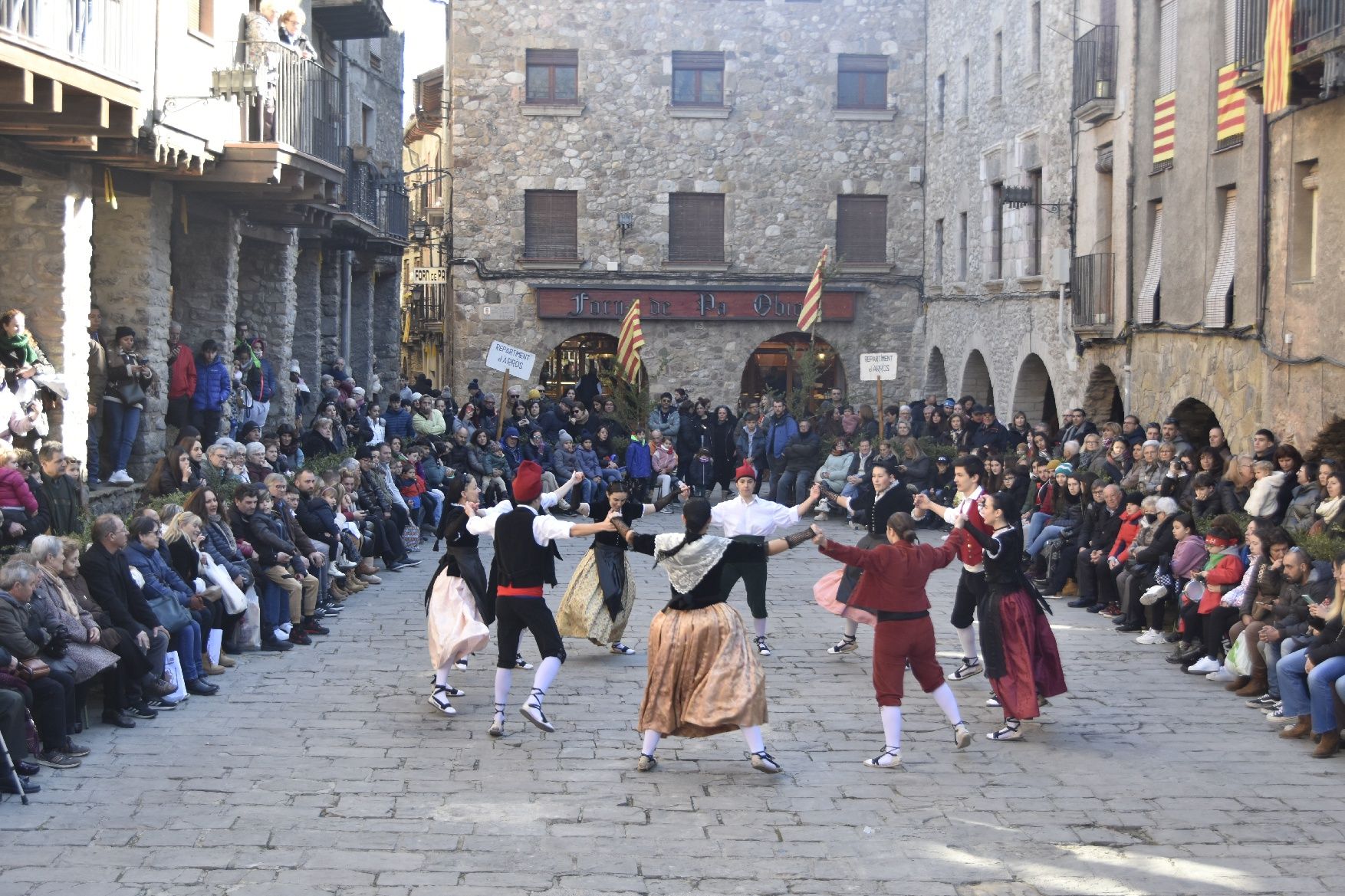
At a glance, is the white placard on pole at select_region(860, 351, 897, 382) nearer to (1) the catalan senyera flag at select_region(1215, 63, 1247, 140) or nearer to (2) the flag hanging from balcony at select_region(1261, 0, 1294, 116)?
(1) the catalan senyera flag at select_region(1215, 63, 1247, 140)

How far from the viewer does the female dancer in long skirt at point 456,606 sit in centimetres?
1170

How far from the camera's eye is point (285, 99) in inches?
749

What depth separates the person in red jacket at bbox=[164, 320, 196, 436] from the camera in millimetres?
18625

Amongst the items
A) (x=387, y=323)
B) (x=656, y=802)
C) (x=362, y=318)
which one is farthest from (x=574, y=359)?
(x=656, y=802)

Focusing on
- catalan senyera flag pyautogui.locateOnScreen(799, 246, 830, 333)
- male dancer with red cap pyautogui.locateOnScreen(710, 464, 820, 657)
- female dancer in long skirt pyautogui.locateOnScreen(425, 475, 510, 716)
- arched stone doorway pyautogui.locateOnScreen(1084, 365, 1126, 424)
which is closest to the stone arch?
catalan senyera flag pyautogui.locateOnScreen(799, 246, 830, 333)

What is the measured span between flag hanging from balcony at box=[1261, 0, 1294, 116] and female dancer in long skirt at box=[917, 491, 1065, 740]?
7347 mm

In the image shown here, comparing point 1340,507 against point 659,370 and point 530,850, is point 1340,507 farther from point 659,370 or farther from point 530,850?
point 659,370

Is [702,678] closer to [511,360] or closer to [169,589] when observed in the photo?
[169,589]

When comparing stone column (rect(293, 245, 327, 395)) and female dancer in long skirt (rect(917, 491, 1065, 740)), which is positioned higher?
stone column (rect(293, 245, 327, 395))

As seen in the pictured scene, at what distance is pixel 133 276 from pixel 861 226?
790 inches

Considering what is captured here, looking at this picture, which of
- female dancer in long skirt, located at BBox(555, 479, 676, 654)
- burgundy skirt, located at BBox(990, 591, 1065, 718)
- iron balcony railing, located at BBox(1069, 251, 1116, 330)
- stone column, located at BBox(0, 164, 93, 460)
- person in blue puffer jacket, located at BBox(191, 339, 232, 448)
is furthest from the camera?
iron balcony railing, located at BBox(1069, 251, 1116, 330)

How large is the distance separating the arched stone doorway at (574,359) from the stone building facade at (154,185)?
34.2 ft

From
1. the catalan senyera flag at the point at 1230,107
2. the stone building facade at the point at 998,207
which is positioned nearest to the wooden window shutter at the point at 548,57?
the stone building facade at the point at 998,207

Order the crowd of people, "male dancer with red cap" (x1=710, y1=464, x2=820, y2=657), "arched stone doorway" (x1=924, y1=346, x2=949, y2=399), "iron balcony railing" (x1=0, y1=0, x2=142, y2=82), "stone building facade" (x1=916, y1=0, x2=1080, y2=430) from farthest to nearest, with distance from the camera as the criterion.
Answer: "arched stone doorway" (x1=924, y1=346, x2=949, y2=399), "stone building facade" (x1=916, y1=0, x2=1080, y2=430), "male dancer with red cap" (x1=710, y1=464, x2=820, y2=657), "iron balcony railing" (x1=0, y1=0, x2=142, y2=82), the crowd of people
